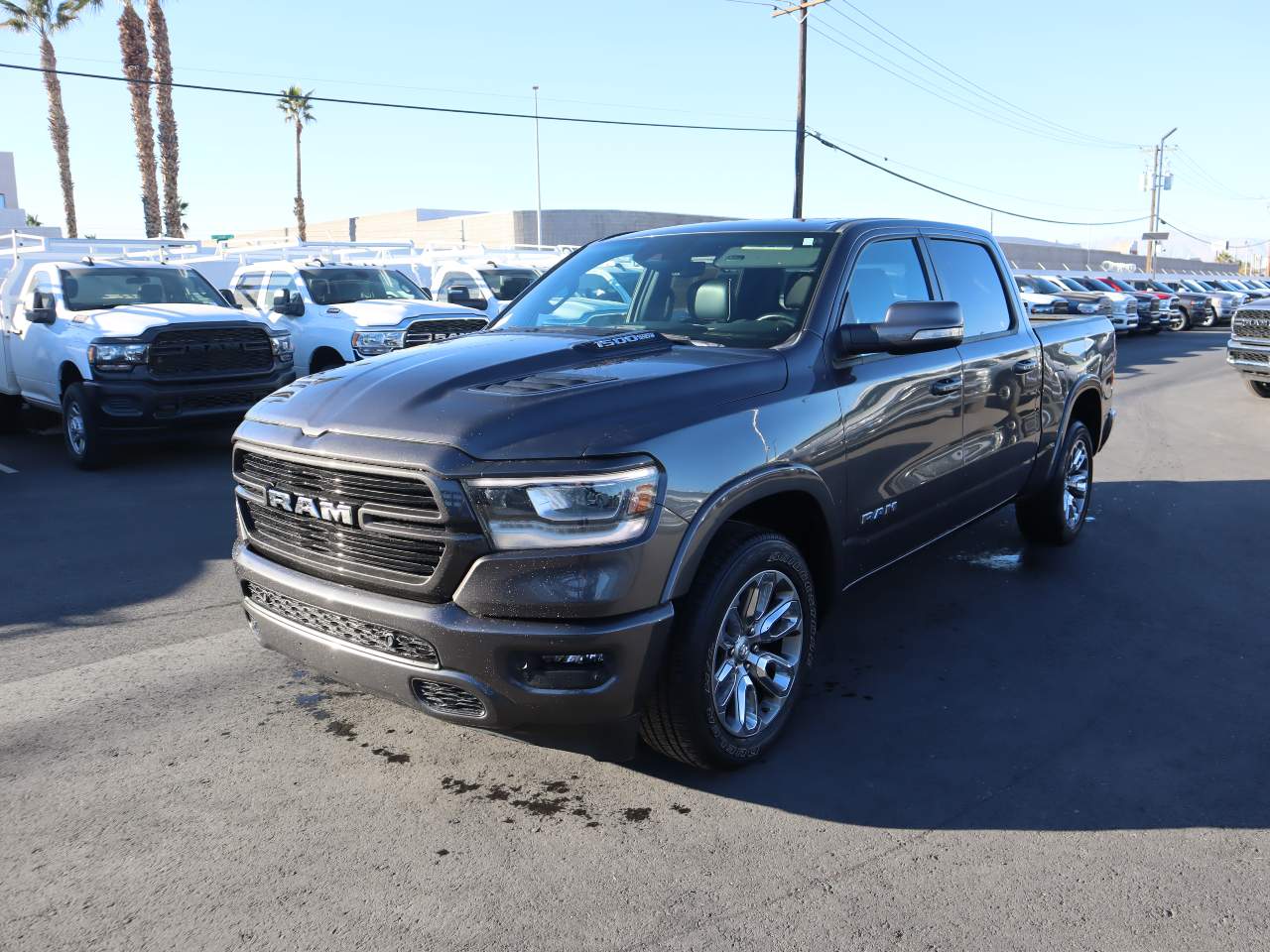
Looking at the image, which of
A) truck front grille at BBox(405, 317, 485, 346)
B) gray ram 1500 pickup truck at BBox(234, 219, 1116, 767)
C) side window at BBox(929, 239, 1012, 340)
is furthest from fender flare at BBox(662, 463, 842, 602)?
truck front grille at BBox(405, 317, 485, 346)

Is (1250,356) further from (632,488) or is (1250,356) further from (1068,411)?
(632,488)

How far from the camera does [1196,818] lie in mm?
3283

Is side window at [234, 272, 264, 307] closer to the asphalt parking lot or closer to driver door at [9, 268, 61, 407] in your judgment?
driver door at [9, 268, 61, 407]

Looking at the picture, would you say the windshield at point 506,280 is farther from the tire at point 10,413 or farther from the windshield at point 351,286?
the tire at point 10,413

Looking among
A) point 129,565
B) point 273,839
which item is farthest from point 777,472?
point 129,565

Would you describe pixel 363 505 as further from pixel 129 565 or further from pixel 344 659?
pixel 129 565

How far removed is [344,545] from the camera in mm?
3279

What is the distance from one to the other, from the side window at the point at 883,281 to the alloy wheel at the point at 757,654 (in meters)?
1.20

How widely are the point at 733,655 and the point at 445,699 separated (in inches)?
38.0

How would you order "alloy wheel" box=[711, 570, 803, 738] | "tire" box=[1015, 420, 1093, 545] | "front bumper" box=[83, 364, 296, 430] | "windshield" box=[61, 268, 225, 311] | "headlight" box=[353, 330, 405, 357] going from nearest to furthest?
"alloy wheel" box=[711, 570, 803, 738] < "tire" box=[1015, 420, 1093, 545] < "front bumper" box=[83, 364, 296, 430] < "windshield" box=[61, 268, 225, 311] < "headlight" box=[353, 330, 405, 357]

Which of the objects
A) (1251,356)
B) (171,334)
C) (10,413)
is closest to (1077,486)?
(171,334)

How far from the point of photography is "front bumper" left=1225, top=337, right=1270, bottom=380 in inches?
526

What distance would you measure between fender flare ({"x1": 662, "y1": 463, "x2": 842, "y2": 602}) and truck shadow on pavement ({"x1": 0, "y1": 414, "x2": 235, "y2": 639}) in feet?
11.2

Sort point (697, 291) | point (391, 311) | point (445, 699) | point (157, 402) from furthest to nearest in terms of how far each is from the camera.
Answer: point (391, 311) → point (157, 402) → point (697, 291) → point (445, 699)
